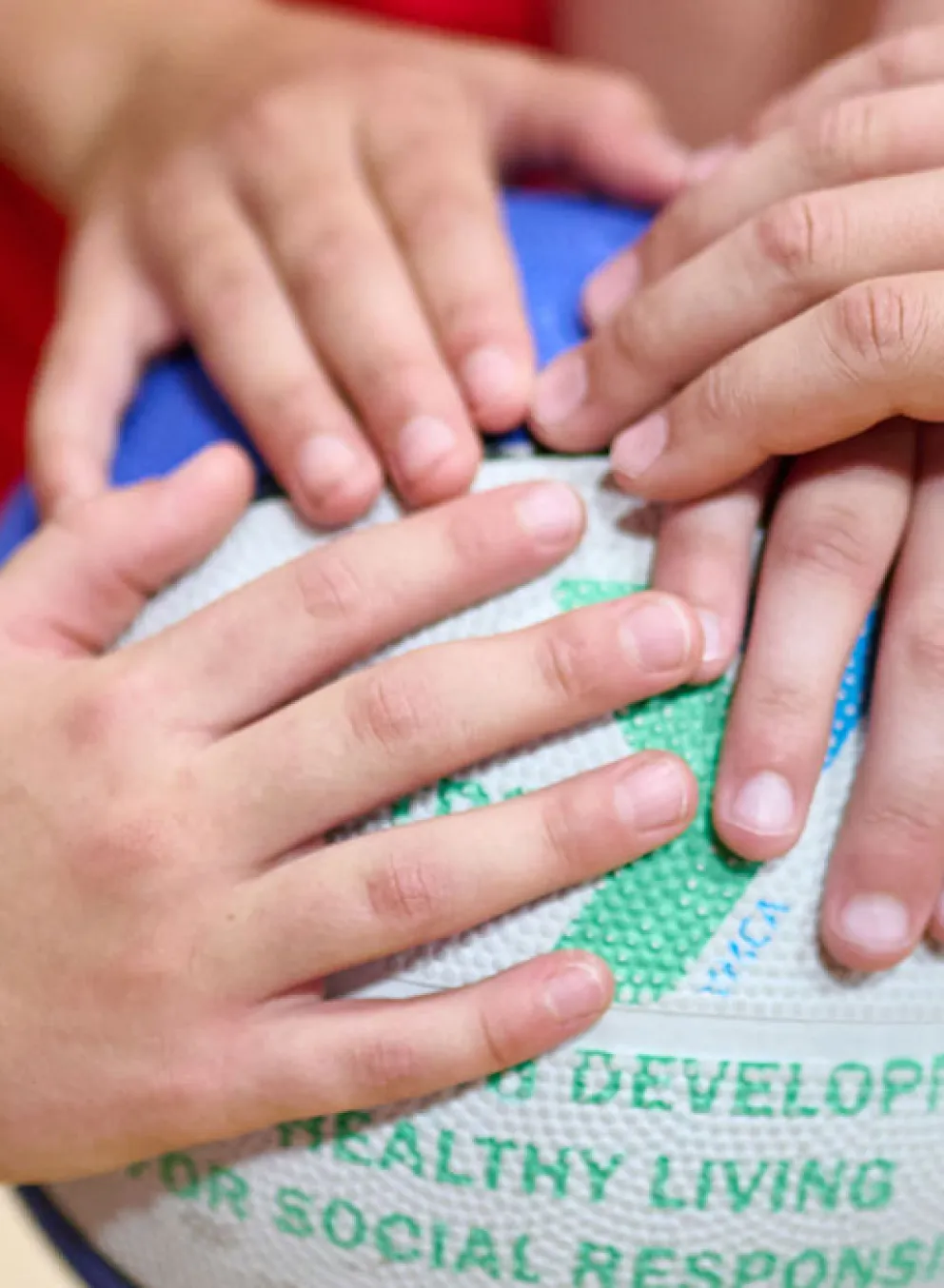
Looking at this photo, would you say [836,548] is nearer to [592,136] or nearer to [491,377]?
[491,377]

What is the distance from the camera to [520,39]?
1122 millimetres

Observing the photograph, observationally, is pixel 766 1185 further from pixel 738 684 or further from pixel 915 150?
pixel 915 150

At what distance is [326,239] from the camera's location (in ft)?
1.83

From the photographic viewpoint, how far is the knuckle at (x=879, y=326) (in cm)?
39

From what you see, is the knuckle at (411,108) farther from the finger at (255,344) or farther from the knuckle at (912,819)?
the knuckle at (912,819)

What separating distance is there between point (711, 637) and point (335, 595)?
14 cm

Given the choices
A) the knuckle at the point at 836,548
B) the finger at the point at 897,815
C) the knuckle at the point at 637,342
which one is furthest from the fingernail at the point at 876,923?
the knuckle at the point at 637,342

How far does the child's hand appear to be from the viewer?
0.49 metres

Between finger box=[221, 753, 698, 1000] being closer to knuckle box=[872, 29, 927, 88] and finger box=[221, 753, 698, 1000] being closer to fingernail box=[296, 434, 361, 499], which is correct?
fingernail box=[296, 434, 361, 499]

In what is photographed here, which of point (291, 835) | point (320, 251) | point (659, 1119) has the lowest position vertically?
point (659, 1119)

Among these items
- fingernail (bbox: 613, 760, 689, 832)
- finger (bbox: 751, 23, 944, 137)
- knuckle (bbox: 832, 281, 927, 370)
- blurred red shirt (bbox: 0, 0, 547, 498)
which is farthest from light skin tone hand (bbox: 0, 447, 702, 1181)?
blurred red shirt (bbox: 0, 0, 547, 498)

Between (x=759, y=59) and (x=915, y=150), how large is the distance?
64cm

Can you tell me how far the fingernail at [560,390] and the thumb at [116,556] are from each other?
122 millimetres

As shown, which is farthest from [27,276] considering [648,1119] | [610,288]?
[648,1119]
